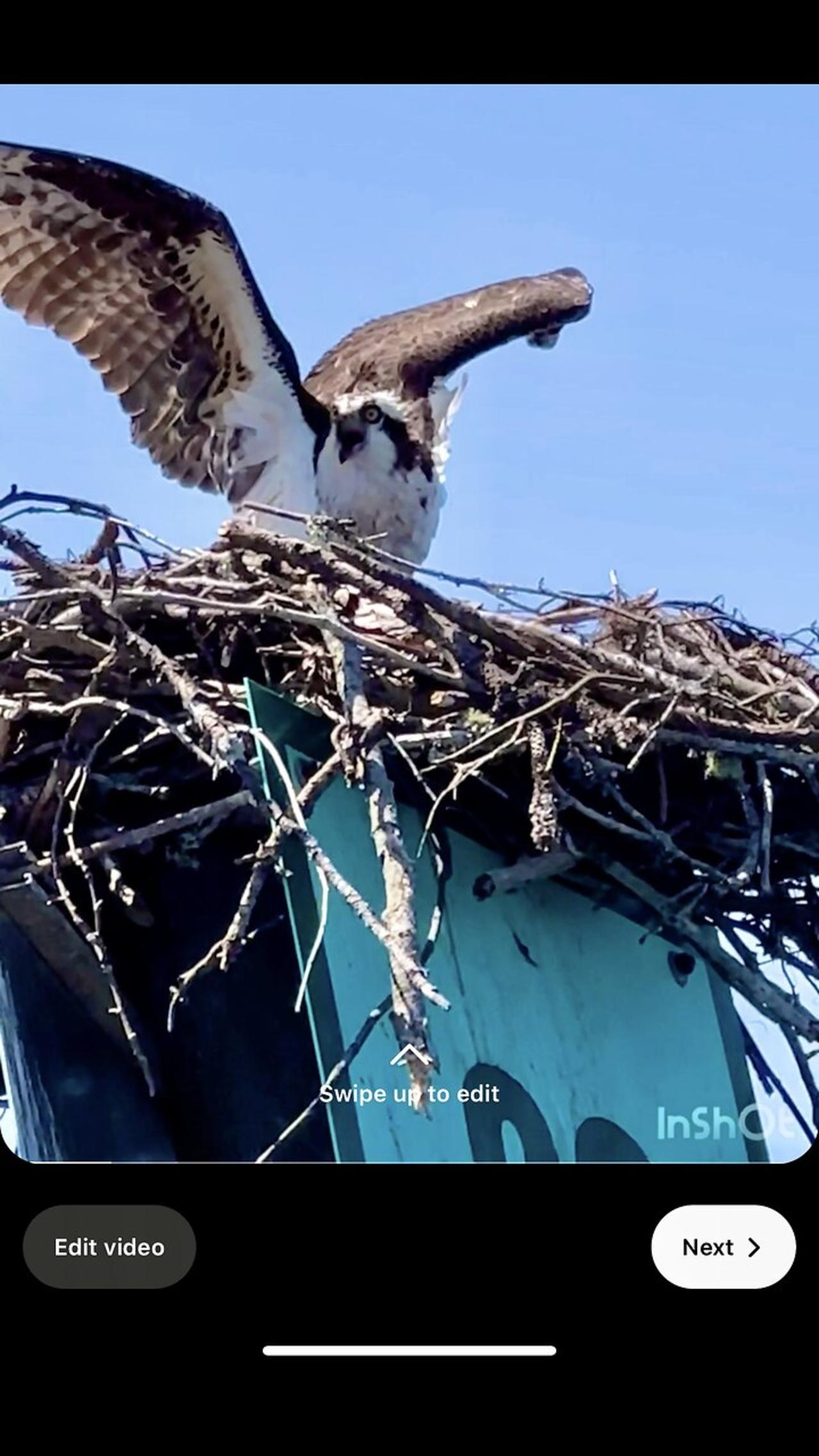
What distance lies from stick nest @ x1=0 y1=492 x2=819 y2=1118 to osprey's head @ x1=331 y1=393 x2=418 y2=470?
0.76m

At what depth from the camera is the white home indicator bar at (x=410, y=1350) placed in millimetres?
1357

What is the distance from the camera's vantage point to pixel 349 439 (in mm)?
3516

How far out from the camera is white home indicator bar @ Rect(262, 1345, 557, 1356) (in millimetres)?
1357

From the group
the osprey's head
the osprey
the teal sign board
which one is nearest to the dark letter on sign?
the teal sign board

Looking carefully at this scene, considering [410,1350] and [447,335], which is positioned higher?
[447,335]

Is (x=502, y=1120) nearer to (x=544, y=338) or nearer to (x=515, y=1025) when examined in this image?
(x=515, y=1025)

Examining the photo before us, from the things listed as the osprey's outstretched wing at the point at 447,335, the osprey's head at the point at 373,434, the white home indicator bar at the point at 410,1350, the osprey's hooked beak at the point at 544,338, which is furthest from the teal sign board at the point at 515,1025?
the osprey's hooked beak at the point at 544,338

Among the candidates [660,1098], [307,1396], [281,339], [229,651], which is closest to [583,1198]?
[307,1396]

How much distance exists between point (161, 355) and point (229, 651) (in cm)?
99

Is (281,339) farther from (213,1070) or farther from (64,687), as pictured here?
(213,1070)

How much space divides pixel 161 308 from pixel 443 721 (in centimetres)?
121

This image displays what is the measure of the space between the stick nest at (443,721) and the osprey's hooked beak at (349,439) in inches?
29.7

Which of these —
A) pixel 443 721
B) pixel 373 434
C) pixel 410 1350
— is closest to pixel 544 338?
pixel 373 434

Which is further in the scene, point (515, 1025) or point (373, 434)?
point (373, 434)
